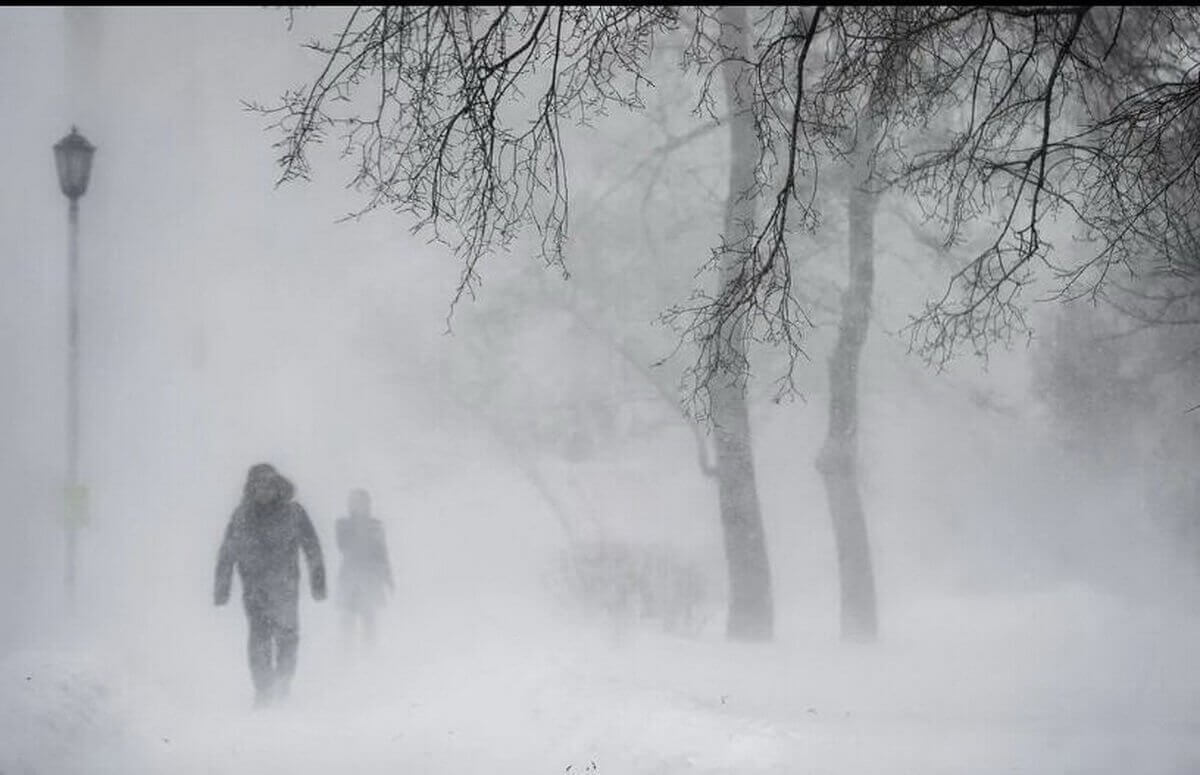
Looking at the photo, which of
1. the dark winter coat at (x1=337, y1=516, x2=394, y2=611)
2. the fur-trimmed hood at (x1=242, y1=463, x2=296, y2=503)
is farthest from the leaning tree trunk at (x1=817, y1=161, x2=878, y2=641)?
the fur-trimmed hood at (x1=242, y1=463, x2=296, y2=503)

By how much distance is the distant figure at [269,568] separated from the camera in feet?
25.6

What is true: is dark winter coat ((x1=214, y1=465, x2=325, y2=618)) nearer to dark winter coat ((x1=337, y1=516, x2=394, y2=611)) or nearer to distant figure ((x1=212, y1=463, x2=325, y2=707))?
distant figure ((x1=212, y1=463, x2=325, y2=707))

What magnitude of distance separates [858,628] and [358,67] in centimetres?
874

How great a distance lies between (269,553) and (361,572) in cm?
321

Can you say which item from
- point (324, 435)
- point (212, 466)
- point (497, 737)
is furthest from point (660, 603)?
point (212, 466)

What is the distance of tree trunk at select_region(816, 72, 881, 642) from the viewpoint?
434 inches

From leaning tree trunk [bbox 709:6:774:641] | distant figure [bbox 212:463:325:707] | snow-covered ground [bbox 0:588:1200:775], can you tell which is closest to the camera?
snow-covered ground [bbox 0:588:1200:775]

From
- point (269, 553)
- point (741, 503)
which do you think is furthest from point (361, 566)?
point (741, 503)

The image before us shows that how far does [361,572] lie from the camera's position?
11031 millimetres

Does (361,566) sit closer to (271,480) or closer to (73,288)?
(271,480)

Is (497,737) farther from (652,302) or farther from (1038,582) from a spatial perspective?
(1038,582)

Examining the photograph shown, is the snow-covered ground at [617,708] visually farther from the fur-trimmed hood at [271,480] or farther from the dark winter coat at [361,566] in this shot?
the fur-trimmed hood at [271,480]

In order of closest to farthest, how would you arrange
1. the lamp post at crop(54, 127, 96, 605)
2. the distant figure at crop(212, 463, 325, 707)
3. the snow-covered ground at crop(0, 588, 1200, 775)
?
the snow-covered ground at crop(0, 588, 1200, 775)
the distant figure at crop(212, 463, 325, 707)
the lamp post at crop(54, 127, 96, 605)

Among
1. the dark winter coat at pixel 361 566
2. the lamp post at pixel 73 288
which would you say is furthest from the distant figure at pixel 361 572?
the lamp post at pixel 73 288
